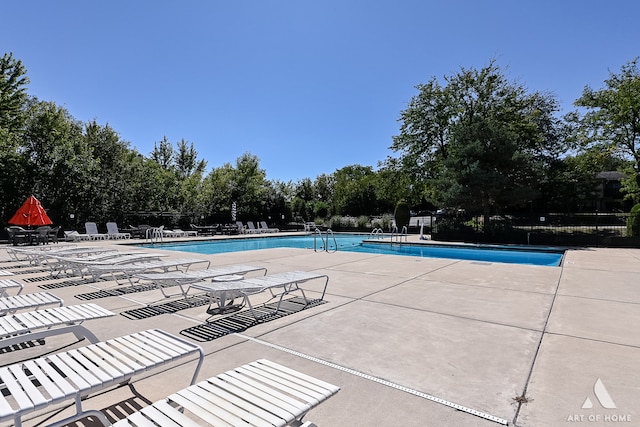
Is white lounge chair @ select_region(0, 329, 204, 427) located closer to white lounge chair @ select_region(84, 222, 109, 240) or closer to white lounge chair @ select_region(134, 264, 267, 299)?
white lounge chair @ select_region(134, 264, 267, 299)

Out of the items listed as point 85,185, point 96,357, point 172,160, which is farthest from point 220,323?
point 172,160

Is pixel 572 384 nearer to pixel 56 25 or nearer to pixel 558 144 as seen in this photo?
pixel 56 25

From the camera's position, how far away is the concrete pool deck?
2469 mm

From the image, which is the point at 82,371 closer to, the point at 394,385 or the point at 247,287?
the point at 394,385

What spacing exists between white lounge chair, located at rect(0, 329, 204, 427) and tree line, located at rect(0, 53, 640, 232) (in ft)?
57.2

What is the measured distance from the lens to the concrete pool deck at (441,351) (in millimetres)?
2469

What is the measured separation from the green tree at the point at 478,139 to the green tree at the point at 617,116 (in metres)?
3.01

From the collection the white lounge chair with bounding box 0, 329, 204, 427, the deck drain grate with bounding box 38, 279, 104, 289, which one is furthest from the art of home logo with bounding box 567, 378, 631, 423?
the deck drain grate with bounding box 38, 279, 104, 289

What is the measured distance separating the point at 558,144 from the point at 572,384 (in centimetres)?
3123

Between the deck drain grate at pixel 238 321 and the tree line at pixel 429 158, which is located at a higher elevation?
the tree line at pixel 429 158

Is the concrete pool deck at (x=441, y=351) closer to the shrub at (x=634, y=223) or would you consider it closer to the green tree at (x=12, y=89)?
the shrub at (x=634, y=223)

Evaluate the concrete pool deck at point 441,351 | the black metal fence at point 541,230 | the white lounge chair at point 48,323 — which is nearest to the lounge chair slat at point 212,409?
the concrete pool deck at point 441,351

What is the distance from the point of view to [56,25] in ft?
50.3

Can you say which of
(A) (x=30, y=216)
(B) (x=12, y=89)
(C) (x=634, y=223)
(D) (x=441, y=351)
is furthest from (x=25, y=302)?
(B) (x=12, y=89)
